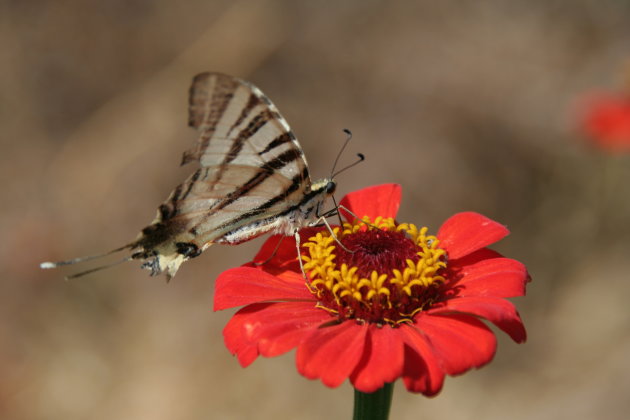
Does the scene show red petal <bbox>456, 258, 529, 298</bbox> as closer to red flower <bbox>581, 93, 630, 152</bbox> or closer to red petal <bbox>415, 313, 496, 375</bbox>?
red petal <bbox>415, 313, 496, 375</bbox>

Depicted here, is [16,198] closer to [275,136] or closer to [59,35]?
[59,35]

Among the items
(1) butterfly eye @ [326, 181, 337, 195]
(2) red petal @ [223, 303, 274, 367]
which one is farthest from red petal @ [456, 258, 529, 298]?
(2) red petal @ [223, 303, 274, 367]

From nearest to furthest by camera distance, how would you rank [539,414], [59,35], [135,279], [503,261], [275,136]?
[503,261] < [275,136] < [539,414] < [135,279] < [59,35]

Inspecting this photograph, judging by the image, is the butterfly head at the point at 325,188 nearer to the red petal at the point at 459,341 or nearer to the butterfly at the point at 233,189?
the butterfly at the point at 233,189

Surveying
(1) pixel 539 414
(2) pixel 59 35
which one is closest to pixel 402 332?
(1) pixel 539 414

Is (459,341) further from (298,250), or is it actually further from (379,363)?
(298,250)

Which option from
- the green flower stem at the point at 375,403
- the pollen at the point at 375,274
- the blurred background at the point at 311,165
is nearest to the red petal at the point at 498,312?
the pollen at the point at 375,274
